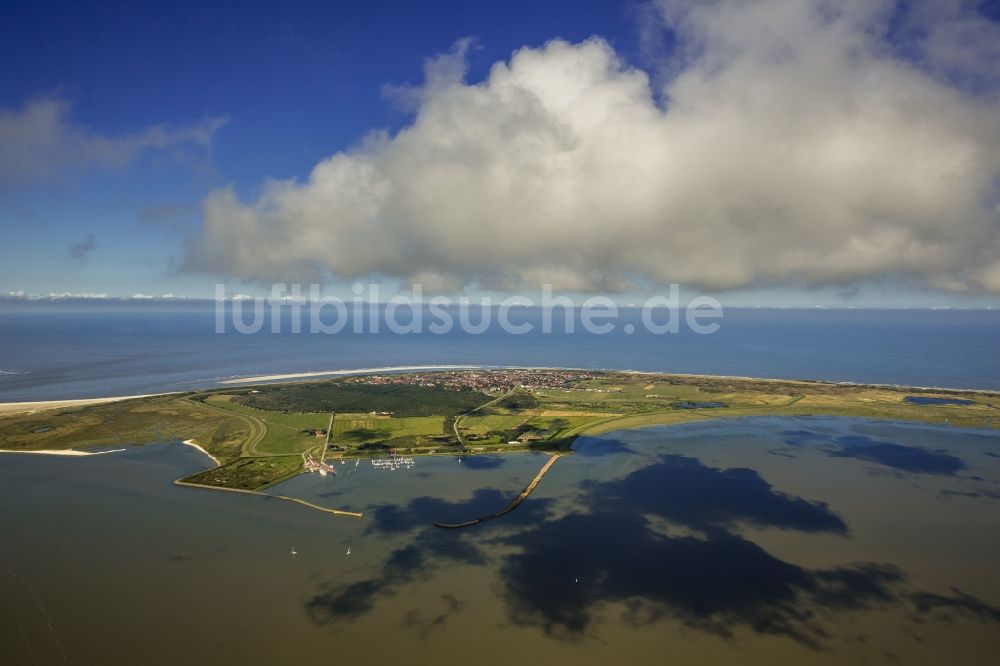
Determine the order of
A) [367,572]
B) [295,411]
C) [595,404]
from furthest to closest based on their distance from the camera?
[595,404] → [295,411] → [367,572]

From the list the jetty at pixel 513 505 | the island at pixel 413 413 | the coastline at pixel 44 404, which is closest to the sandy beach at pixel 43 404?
the coastline at pixel 44 404

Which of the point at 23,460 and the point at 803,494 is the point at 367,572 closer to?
the point at 803,494

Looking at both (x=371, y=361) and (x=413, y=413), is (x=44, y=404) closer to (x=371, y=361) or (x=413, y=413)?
(x=413, y=413)

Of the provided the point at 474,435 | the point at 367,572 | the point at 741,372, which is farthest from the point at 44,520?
the point at 741,372

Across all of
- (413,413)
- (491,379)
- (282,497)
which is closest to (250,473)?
(282,497)

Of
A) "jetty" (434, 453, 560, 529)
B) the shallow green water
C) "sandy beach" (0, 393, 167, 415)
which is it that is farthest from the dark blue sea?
"jetty" (434, 453, 560, 529)

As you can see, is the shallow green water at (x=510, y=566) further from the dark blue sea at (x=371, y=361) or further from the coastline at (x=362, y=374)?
the dark blue sea at (x=371, y=361)
